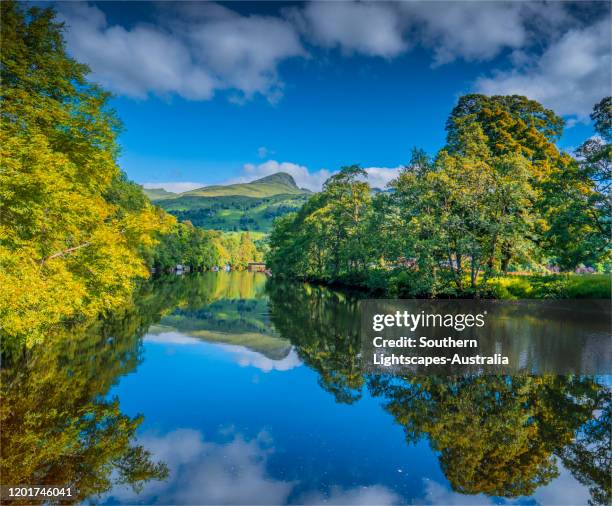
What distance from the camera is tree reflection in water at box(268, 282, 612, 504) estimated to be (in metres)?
9.77

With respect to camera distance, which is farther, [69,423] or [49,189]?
[49,189]

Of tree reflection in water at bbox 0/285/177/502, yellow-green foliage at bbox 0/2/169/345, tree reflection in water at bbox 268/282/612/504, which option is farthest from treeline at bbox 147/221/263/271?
tree reflection in water at bbox 268/282/612/504

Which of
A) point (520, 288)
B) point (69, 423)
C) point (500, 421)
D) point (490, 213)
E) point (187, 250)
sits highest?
point (490, 213)

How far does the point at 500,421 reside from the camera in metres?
12.3

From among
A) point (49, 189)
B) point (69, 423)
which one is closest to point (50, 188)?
point (49, 189)

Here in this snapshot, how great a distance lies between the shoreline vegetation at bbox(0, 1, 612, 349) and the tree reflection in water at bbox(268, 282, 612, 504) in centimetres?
1039

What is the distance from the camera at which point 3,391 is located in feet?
46.1

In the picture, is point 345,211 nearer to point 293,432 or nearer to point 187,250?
point 293,432

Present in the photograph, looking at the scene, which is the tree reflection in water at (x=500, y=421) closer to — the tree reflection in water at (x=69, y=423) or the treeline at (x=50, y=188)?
the tree reflection in water at (x=69, y=423)

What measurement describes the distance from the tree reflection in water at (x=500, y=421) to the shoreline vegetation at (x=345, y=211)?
10389mm

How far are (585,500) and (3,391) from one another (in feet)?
51.6

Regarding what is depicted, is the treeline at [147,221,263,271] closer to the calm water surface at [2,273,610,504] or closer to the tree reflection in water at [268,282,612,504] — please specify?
the calm water surface at [2,273,610,504]

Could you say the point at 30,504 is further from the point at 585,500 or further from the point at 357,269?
the point at 357,269

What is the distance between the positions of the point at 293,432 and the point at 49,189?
1097cm
